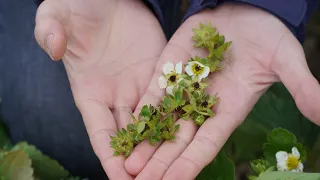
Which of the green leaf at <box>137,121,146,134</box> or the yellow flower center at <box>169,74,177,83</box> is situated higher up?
the yellow flower center at <box>169,74,177,83</box>

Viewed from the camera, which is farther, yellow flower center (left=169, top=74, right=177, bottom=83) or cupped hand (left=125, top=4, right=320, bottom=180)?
yellow flower center (left=169, top=74, right=177, bottom=83)

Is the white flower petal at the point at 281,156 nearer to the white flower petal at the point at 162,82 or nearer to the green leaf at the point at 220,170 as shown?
the green leaf at the point at 220,170

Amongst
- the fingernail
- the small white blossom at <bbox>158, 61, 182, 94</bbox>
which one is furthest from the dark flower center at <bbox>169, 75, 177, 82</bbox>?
the fingernail

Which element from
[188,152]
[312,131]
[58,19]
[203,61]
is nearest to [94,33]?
[58,19]

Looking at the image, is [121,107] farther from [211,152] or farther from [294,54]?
[294,54]

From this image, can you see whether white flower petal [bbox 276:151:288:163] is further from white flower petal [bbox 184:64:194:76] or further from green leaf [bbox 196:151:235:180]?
white flower petal [bbox 184:64:194:76]

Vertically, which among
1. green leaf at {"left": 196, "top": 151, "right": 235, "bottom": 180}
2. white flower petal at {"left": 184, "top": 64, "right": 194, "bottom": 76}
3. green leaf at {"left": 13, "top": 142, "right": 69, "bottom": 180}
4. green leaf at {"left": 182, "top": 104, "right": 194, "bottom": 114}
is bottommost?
green leaf at {"left": 13, "top": 142, "right": 69, "bottom": 180}
